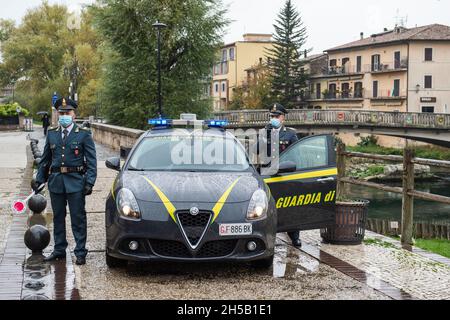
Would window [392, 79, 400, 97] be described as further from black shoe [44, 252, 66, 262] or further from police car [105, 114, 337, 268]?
black shoe [44, 252, 66, 262]

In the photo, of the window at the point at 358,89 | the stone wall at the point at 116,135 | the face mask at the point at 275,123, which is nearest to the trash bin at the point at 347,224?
the face mask at the point at 275,123

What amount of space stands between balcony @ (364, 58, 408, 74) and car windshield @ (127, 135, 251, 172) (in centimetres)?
7085

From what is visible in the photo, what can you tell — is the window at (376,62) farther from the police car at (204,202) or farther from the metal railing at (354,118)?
the police car at (204,202)

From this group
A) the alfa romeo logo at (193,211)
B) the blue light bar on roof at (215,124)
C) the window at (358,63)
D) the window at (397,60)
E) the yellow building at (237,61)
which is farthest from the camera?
the yellow building at (237,61)

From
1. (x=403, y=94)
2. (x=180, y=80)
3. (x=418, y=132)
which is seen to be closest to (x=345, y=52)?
(x=403, y=94)

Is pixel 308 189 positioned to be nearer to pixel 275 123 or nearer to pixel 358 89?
pixel 275 123

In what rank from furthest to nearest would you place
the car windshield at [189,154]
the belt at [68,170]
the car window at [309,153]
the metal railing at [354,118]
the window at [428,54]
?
1. the window at [428,54]
2. the metal railing at [354,118]
3. the car window at [309,153]
4. the car windshield at [189,154]
5. the belt at [68,170]

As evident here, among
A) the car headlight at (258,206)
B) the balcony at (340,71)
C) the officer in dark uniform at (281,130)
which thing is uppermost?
the balcony at (340,71)

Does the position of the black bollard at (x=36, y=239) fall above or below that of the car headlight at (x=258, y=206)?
below

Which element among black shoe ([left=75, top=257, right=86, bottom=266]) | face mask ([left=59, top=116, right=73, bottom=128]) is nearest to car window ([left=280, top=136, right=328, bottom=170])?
face mask ([left=59, top=116, right=73, bottom=128])

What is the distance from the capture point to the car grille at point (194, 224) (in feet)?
23.9

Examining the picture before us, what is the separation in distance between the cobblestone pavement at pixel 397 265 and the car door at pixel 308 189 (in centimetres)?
54

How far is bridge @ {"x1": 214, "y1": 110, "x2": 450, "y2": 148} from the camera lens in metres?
64.4
